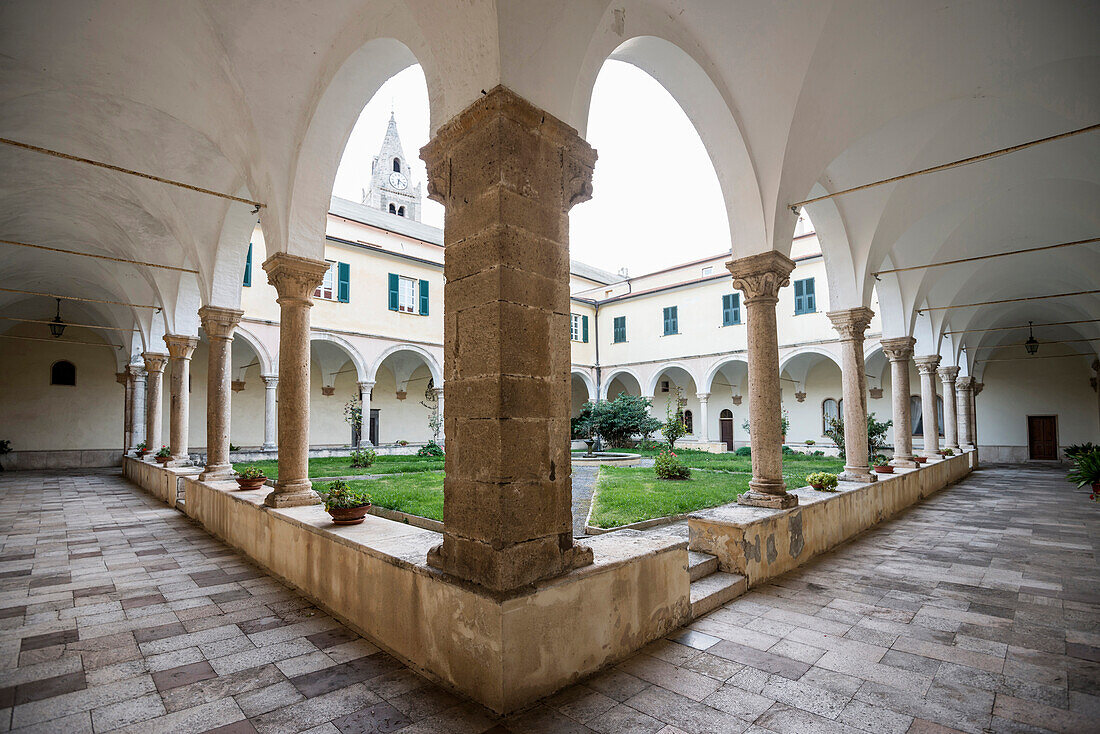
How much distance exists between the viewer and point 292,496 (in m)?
5.52

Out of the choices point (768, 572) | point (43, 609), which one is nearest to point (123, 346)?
point (43, 609)

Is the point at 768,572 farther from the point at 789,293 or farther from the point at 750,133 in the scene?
the point at 789,293

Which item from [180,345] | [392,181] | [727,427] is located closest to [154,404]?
[180,345]

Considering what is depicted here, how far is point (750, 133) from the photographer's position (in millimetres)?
5586

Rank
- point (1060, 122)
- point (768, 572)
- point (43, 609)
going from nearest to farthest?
point (43, 609) → point (768, 572) → point (1060, 122)

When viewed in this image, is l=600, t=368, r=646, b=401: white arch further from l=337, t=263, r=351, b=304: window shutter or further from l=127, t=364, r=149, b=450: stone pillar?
l=127, t=364, r=149, b=450: stone pillar

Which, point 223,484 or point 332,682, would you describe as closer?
point 332,682

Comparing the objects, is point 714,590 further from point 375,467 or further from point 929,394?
point 929,394

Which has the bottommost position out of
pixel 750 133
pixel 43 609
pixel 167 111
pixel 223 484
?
pixel 43 609

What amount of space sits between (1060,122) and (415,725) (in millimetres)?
8992

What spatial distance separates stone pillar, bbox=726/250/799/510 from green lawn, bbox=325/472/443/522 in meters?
3.98

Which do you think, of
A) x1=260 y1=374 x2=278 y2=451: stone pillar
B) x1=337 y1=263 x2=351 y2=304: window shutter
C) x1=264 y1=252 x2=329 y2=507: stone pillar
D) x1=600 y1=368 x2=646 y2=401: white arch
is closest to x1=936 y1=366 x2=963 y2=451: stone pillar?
x1=600 y1=368 x2=646 y2=401: white arch

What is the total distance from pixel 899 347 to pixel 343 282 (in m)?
16.2

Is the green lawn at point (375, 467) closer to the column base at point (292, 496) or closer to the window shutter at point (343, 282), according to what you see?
the window shutter at point (343, 282)
